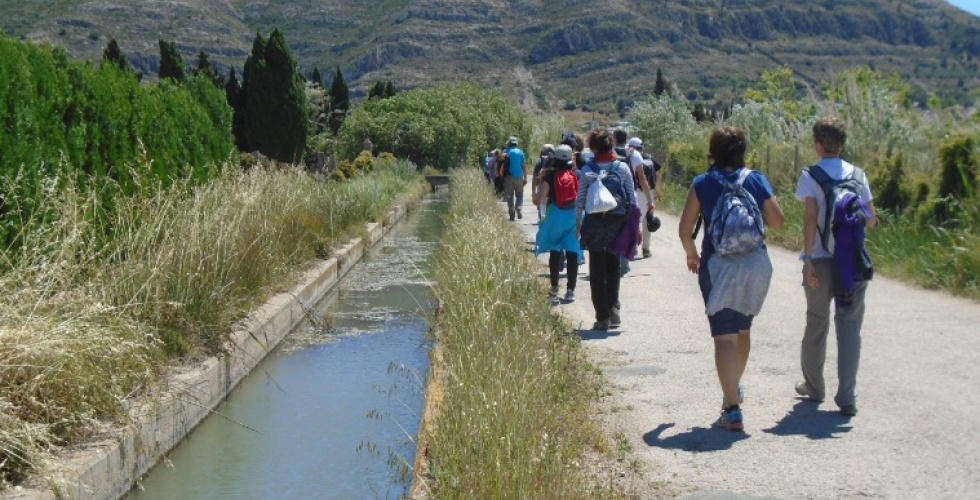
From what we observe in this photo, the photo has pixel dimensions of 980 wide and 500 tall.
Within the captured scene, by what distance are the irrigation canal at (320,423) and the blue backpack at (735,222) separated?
2.15 metres

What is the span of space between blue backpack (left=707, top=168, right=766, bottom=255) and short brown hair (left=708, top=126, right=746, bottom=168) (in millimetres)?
166

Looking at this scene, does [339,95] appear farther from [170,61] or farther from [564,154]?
[564,154]

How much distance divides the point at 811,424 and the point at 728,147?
5.74ft

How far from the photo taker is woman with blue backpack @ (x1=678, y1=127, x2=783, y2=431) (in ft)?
22.7

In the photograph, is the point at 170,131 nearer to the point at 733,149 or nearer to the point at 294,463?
the point at 294,463

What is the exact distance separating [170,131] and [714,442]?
9891 millimetres

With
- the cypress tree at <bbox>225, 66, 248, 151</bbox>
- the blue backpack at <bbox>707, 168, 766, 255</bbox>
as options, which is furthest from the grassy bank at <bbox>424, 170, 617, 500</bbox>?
the cypress tree at <bbox>225, 66, 248, 151</bbox>

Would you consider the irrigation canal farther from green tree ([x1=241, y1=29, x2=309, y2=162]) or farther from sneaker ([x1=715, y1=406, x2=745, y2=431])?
green tree ([x1=241, y1=29, x2=309, y2=162])

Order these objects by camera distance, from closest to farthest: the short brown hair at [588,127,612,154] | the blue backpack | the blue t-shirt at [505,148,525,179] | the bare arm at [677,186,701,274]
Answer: the blue backpack, the bare arm at [677,186,701,274], the short brown hair at [588,127,612,154], the blue t-shirt at [505,148,525,179]

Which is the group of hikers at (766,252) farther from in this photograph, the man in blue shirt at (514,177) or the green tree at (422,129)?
the green tree at (422,129)

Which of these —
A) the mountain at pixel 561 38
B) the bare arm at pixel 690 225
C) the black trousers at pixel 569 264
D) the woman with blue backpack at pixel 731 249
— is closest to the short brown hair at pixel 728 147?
the woman with blue backpack at pixel 731 249

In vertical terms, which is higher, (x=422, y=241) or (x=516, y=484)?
(x=516, y=484)

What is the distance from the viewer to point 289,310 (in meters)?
12.4

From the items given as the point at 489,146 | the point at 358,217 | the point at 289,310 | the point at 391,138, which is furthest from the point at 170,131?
the point at 489,146
